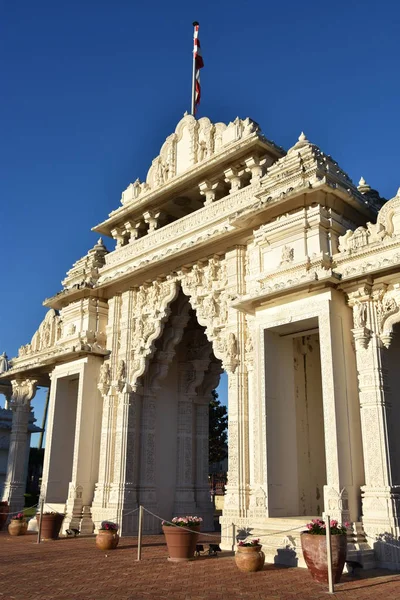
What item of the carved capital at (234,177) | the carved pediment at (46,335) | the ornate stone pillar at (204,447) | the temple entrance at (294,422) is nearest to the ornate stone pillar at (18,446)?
the carved pediment at (46,335)

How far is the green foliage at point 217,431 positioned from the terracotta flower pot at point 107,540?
22.4 m

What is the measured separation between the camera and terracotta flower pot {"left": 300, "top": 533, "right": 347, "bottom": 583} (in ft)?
28.5

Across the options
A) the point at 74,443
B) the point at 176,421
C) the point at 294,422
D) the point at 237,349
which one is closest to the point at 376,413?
the point at 294,422

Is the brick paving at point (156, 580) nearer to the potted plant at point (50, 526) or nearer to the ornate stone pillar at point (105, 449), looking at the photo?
the potted plant at point (50, 526)

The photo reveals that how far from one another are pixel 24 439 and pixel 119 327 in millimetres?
8010

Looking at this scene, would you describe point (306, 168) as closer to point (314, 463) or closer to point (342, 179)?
point (342, 179)

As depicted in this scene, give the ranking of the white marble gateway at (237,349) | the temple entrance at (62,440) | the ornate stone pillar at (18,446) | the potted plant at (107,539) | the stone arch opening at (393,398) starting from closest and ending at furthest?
1. the stone arch opening at (393,398)
2. the white marble gateway at (237,349)
3. the potted plant at (107,539)
4. the temple entrance at (62,440)
5. the ornate stone pillar at (18,446)

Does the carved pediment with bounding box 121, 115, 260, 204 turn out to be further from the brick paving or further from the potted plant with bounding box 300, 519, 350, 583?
the brick paving

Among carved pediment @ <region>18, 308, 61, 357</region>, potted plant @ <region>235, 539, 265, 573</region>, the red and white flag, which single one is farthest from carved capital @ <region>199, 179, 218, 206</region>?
potted plant @ <region>235, 539, 265, 573</region>

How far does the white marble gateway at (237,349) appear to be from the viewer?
35.7 ft

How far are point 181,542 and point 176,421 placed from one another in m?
7.21

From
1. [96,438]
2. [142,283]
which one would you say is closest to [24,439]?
[96,438]

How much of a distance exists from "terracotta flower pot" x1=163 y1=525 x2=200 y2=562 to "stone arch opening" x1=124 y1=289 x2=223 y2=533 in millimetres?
5192

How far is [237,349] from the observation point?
13633 mm
